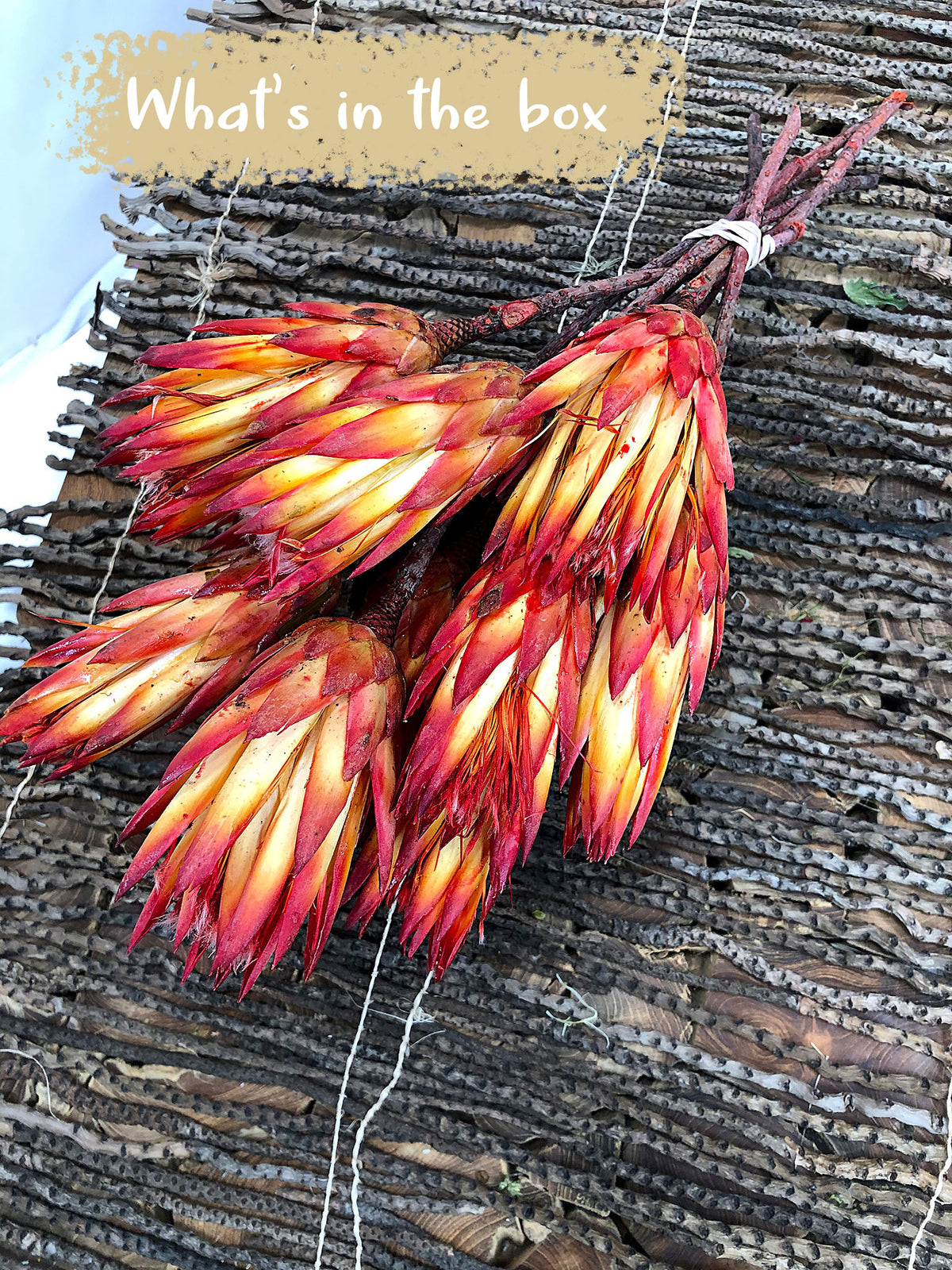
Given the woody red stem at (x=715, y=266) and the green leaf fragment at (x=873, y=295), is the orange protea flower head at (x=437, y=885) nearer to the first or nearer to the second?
the woody red stem at (x=715, y=266)

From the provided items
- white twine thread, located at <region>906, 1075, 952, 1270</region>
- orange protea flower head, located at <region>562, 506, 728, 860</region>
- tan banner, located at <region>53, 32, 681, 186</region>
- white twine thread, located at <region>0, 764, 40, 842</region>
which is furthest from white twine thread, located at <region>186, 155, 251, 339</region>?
white twine thread, located at <region>906, 1075, 952, 1270</region>

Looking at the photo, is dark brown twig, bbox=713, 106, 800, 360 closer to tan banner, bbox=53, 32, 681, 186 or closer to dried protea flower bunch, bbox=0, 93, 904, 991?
dried protea flower bunch, bbox=0, 93, 904, 991

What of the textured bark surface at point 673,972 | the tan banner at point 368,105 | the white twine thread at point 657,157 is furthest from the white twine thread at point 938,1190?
the tan banner at point 368,105

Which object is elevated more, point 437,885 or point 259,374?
point 259,374

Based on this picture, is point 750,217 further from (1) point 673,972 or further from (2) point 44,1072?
(2) point 44,1072

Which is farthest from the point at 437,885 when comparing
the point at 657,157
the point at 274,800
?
the point at 657,157

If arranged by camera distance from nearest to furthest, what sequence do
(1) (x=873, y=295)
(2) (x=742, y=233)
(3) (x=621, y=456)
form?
(3) (x=621, y=456) → (2) (x=742, y=233) → (1) (x=873, y=295)

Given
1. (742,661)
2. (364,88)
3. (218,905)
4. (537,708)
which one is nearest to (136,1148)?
(218,905)
